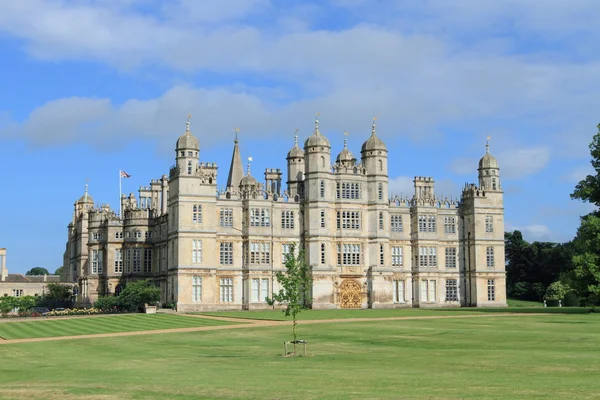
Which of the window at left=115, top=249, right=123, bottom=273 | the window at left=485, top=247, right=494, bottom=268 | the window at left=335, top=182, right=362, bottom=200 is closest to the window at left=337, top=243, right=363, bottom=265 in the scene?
the window at left=335, top=182, right=362, bottom=200

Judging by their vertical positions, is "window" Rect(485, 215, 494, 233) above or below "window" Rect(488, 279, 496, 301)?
above

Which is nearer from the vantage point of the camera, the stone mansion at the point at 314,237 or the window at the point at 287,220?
the stone mansion at the point at 314,237

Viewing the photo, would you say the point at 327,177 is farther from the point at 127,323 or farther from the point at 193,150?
the point at 127,323

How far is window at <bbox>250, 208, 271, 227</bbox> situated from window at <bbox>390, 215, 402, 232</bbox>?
13434mm

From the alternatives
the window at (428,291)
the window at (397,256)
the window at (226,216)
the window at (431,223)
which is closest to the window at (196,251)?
the window at (226,216)

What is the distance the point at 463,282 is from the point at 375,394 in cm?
6962

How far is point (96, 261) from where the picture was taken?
9106 centimetres

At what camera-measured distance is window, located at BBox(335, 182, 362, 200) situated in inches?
3258

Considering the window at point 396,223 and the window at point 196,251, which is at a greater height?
the window at point 396,223

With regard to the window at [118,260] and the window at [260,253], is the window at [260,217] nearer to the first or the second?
the window at [260,253]

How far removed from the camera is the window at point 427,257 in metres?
88.0

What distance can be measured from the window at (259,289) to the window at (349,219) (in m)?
8.88

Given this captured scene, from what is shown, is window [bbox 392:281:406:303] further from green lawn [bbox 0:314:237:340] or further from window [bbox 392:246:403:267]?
green lawn [bbox 0:314:237:340]

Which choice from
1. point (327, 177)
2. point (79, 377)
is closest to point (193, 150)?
point (327, 177)
